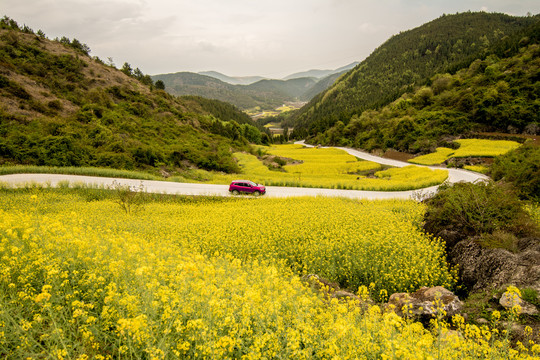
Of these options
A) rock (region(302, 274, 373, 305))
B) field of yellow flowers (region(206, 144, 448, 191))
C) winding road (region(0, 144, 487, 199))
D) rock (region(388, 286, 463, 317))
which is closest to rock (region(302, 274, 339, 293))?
rock (region(302, 274, 373, 305))

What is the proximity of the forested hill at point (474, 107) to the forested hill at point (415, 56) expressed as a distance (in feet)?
142

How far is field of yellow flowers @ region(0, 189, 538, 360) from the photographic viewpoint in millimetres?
3357

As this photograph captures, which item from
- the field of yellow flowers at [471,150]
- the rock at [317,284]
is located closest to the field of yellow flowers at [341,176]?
the field of yellow flowers at [471,150]

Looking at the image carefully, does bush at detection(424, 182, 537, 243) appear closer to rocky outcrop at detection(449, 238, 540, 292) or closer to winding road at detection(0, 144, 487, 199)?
rocky outcrop at detection(449, 238, 540, 292)

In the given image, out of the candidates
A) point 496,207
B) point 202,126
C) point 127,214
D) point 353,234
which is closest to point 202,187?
point 127,214

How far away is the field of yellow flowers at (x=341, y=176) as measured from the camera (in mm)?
26969

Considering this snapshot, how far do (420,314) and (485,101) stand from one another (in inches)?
2582

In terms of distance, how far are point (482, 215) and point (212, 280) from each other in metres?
11.6

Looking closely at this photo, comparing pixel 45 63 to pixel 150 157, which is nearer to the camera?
pixel 150 157

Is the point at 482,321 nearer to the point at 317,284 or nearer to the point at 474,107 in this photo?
the point at 317,284

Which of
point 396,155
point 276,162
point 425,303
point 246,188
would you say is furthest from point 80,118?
point 396,155

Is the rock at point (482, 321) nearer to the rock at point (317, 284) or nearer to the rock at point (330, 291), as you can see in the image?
the rock at point (330, 291)

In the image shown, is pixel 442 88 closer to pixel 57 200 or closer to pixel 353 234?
pixel 353 234

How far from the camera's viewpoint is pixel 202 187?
2469cm
